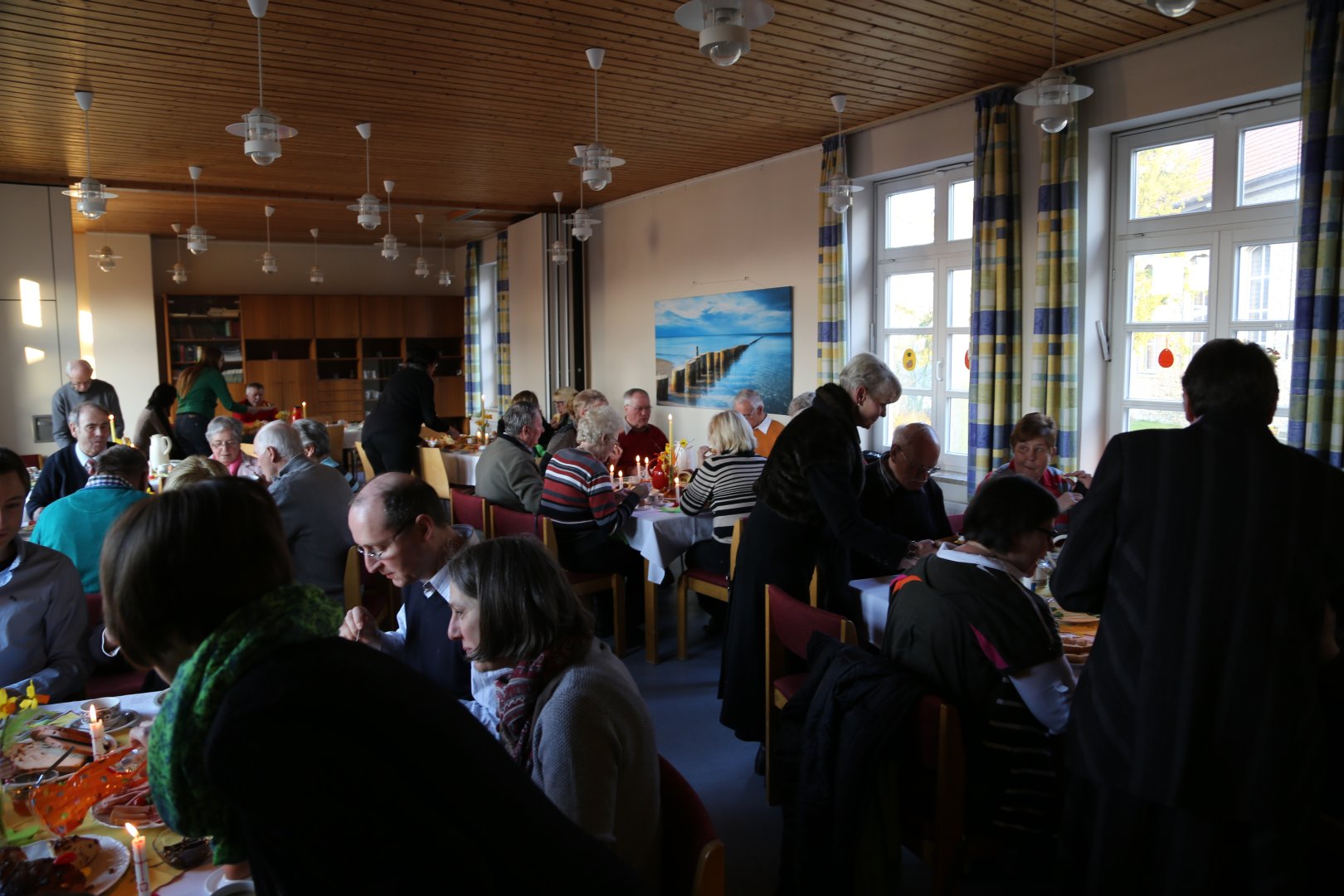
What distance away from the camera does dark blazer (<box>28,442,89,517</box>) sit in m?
4.77

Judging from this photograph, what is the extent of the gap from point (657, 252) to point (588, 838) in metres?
8.29

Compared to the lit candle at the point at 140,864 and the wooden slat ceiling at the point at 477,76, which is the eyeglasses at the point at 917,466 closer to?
the wooden slat ceiling at the point at 477,76

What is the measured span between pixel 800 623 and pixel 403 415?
17.0 feet

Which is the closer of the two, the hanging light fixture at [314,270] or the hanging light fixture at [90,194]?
the hanging light fixture at [90,194]

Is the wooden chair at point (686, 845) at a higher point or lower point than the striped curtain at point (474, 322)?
lower

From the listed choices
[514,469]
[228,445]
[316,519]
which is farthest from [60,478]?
[514,469]

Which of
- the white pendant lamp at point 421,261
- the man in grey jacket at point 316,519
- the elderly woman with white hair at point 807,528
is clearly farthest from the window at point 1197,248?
the white pendant lamp at point 421,261

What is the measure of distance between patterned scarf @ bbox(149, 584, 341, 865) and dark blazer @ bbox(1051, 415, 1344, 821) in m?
1.59

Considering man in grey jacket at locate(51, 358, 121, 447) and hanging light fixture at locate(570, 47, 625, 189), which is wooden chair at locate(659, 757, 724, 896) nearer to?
hanging light fixture at locate(570, 47, 625, 189)

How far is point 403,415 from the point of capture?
7.08 metres

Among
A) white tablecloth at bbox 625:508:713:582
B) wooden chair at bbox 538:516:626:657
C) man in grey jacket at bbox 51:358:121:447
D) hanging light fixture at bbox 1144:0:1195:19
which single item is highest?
hanging light fixture at bbox 1144:0:1195:19

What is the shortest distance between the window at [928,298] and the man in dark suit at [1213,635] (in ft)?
14.3

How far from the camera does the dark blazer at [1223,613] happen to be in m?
1.72

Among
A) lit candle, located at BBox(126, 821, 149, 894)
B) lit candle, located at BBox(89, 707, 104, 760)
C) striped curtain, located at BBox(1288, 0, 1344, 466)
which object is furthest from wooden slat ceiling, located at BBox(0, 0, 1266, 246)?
lit candle, located at BBox(126, 821, 149, 894)
